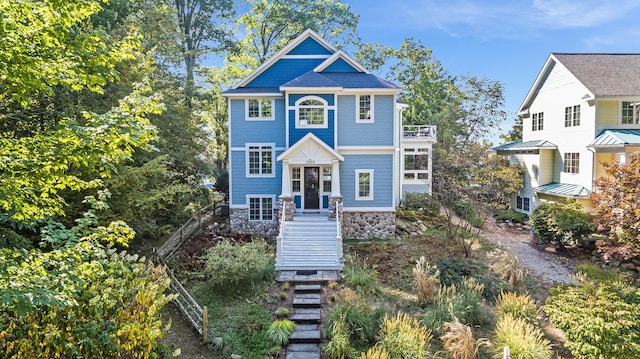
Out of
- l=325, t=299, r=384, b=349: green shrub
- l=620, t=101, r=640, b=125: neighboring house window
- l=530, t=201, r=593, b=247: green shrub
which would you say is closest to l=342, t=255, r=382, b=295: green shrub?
l=325, t=299, r=384, b=349: green shrub

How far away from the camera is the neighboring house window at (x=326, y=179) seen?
17.4 metres

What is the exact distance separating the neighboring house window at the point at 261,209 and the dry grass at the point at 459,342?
11.0 m

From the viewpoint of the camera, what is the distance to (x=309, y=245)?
47.6ft

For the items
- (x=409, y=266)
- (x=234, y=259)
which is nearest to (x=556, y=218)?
(x=409, y=266)

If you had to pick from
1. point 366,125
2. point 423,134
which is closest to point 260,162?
point 366,125

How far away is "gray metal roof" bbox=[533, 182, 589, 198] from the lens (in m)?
18.2

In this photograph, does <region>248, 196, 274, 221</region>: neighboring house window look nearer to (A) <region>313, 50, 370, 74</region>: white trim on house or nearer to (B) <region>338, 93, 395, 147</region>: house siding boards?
(B) <region>338, 93, 395, 147</region>: house siding boards

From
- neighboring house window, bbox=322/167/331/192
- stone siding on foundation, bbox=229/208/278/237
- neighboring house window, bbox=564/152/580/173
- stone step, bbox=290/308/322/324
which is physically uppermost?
neighboring house window, bbox=564/152/580/173

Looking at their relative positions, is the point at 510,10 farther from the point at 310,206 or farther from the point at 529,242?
the point at 310,206

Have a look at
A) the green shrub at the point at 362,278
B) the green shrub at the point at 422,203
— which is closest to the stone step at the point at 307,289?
the green shrub at the point at 362,278

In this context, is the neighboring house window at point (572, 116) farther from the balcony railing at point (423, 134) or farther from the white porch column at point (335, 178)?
the white porch column at point (335, 178)

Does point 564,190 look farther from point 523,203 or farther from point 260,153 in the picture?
point 260,153

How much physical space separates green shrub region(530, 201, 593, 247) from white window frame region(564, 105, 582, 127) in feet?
16.8

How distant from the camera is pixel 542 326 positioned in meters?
9.62
